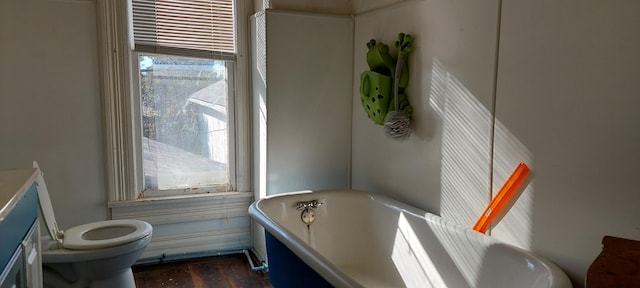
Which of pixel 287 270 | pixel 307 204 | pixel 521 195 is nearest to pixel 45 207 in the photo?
pixel 287 270

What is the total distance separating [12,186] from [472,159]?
1.68 meters

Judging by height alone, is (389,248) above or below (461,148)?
below

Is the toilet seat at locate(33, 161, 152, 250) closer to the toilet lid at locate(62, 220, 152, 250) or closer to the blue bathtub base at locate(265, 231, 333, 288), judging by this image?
the toilet lid at locate(62, 220, 152, 250)

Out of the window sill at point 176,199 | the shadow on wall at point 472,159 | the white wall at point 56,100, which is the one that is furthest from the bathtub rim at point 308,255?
the white wall at point 56,100

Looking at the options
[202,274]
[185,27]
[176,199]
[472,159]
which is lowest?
[202,274]

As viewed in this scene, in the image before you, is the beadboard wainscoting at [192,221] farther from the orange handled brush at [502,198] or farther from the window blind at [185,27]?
the orange handled brush at [502,198]

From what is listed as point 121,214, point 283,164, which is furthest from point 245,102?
point 121,214

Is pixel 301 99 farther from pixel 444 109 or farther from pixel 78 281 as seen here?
pixel 78 281

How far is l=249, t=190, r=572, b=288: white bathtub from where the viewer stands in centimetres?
154

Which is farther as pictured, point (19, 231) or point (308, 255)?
point (308, 255)

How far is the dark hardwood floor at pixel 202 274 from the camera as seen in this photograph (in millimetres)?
2621

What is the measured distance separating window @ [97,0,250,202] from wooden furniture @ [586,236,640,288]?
2320 mm

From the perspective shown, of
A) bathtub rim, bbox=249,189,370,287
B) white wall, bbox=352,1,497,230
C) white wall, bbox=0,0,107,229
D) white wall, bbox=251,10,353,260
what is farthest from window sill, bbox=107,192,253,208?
white wall, bbox=352,1,497,230

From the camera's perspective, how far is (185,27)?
281cm
